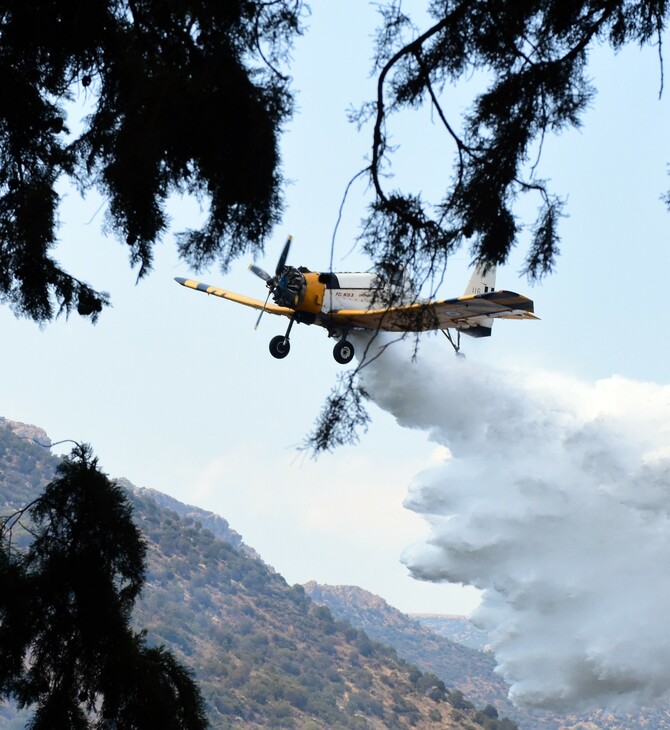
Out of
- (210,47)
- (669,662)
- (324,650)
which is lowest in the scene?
(210,47)

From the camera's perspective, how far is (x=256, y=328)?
2867 centimetres

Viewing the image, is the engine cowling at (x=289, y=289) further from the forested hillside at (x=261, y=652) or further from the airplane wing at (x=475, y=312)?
the forested hillside at (x=261, y=652)

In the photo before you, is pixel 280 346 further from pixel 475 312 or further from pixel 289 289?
pixel 475 312

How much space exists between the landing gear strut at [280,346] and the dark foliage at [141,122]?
17.9 meters

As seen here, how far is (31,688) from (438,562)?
28636 millimetres

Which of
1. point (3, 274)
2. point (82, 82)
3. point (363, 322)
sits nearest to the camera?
point (82, 82)

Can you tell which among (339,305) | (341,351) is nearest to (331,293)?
(339,305)

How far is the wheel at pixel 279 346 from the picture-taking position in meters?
26.9

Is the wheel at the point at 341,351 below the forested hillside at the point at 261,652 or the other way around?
below

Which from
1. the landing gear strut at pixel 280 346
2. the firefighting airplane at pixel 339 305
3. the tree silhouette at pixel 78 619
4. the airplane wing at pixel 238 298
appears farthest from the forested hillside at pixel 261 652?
the tree silhouette at pixel 78 619

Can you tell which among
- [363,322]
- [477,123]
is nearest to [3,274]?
[477,123]

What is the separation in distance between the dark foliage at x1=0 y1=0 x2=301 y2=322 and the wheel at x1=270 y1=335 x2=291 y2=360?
17861mm

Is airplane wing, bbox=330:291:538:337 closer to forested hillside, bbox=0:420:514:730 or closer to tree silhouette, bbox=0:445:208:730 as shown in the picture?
tree silhouette, bbox=0:445:208:730

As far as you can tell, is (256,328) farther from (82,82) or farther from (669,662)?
(82,82)
